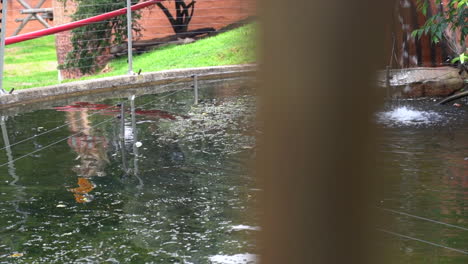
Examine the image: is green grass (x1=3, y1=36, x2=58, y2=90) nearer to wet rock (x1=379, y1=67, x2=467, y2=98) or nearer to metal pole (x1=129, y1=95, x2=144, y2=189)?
metal pole (x1=129, y1=95, x2=144, y2=189)

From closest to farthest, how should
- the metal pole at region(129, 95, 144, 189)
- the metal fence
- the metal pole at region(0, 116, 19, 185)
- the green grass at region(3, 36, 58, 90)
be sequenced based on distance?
1. the metal pole at region(129, 95, 144, 189)
2. the metal pole at region(0, 116, 19, 185)
3. the metal fence
4. the green grass at region(3, 36, 58, 90)

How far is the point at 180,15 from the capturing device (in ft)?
69.9

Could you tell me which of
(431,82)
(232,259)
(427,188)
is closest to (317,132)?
(232,259)

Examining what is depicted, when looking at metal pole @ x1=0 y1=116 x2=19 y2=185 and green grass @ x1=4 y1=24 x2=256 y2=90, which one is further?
green grass @ x1=4 y1=24 x2=256 y2=90

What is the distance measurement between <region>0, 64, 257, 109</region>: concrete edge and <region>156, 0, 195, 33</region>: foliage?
23.1ft

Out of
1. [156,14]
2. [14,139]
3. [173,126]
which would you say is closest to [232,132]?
[173,126]

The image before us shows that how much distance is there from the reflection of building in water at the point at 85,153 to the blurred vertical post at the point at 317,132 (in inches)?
211

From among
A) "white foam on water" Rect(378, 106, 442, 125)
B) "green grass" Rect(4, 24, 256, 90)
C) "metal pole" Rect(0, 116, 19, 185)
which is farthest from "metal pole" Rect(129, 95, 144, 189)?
"white foam on water" Rect(378, 106, 442, 125)

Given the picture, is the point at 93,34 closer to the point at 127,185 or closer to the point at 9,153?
the point at 9,153

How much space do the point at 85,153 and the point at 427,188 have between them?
3.52m

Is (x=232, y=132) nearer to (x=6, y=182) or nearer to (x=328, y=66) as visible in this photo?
(x=6, y=182)

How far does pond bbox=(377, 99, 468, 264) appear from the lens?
4613 mm

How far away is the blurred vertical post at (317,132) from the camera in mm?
775

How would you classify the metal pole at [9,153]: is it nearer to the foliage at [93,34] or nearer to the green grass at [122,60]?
the green grass at [122,60]
